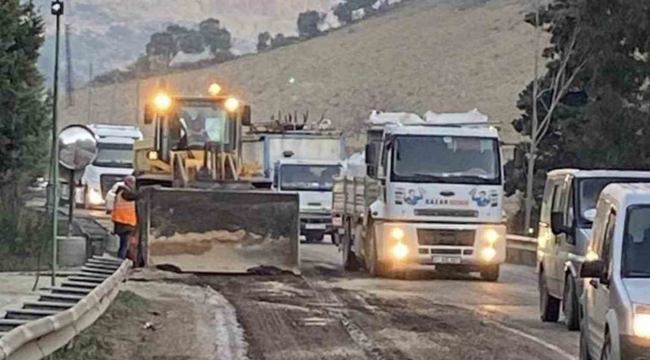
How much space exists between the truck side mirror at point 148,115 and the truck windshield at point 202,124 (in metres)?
0.62

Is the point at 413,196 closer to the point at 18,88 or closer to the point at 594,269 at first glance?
the point at 18,88

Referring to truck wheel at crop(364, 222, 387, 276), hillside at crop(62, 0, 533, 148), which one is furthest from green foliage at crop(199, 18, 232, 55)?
truck wheel at crop(364, 222, 387, 276)

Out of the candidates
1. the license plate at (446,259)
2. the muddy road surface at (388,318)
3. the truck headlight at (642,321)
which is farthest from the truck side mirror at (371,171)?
the truck headlight at (642,321)

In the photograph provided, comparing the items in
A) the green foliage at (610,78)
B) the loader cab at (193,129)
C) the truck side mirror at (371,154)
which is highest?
the green foliage at (610,78)

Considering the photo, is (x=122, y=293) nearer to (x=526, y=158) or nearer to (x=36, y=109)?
(x=36, y=109)

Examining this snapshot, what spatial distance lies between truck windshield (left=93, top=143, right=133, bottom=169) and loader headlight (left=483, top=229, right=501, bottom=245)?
2653 cm

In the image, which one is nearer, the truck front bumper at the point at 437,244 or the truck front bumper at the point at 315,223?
the truck front bumper at the point at 437,244

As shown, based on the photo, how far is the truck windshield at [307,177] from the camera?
42.1 m

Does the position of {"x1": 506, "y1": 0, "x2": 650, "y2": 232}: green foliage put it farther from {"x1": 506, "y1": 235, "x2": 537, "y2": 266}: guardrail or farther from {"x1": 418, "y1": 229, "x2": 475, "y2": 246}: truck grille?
{"x1": 418, "y1": 229, "x2": 475, "y2": 246}: truck grille

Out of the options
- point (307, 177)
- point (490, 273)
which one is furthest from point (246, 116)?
point (307, 177)

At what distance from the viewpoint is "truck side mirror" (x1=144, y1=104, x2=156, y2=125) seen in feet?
97.9

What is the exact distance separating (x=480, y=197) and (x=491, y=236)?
764 mm

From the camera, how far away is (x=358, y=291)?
23.4 metres

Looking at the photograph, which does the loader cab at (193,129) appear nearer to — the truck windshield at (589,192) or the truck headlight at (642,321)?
the truck windshield at (589,192)
